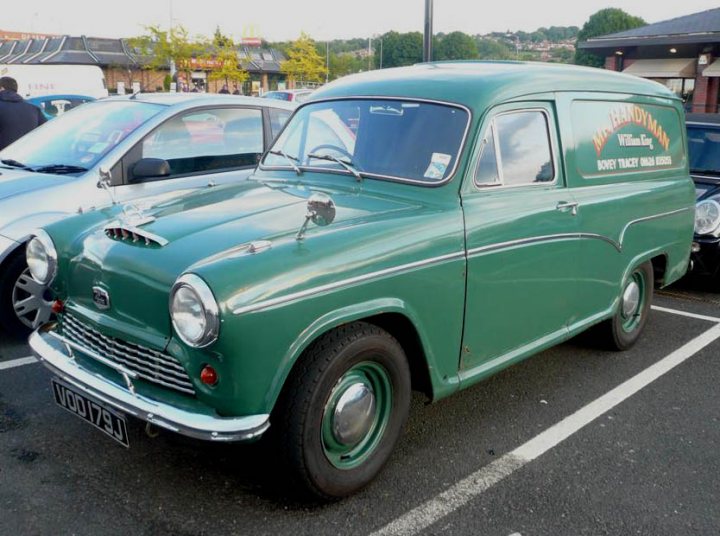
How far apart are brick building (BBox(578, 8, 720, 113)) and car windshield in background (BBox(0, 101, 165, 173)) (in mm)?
19808

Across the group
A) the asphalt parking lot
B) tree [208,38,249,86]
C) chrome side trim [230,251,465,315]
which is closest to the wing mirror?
chrome side trim [230,251,465,315]

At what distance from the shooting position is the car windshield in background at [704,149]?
7.46 m

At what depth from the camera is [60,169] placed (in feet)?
17.7

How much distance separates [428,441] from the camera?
3.82m

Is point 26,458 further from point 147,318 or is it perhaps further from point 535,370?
point 535,370

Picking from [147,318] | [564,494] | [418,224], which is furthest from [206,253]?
[564,494]

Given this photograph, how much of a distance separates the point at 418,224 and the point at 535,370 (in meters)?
2.02

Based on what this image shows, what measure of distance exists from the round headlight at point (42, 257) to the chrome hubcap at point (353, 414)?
159 centimetres

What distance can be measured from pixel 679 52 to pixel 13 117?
2211 centimetres

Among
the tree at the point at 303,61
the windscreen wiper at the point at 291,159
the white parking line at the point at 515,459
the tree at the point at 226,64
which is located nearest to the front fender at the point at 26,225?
the windscreen wiper at the point at 291,159

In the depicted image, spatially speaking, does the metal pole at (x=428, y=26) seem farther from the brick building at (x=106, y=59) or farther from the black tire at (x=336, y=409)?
the brick building at (x=106, y=59)

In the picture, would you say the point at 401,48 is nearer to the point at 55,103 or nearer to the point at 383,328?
the point at 55,103

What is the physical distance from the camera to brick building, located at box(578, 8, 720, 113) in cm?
2186

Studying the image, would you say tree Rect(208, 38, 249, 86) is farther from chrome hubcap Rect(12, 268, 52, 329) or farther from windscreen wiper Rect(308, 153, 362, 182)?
windscreen wiper Rect(308, 153, 362, 182)
